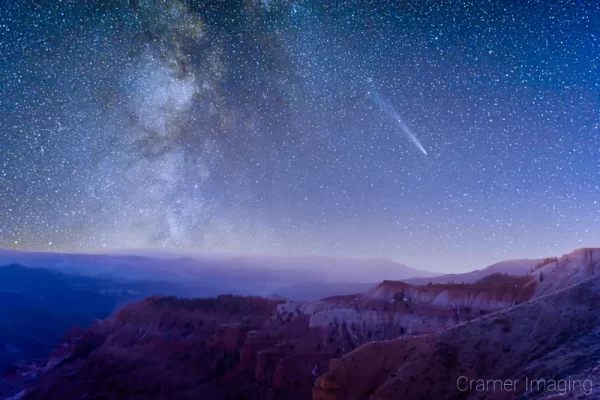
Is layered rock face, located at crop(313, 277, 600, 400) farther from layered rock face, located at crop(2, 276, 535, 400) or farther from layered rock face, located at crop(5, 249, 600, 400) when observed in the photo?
layered rock face, located at crop(2, 276, 535, 400)

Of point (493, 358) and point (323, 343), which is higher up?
point (493, 358)

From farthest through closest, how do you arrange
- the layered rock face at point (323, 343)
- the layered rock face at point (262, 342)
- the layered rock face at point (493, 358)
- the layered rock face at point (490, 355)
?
the layered rock face at point (262, 342), the layered rock face at point (323, 343), the layered rock face at point (490, 355), the layered rock face at point (493, 358)

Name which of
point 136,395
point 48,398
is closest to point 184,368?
point 136,395

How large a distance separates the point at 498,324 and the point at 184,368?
44.8 m

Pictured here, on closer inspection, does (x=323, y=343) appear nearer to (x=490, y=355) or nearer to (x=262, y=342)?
(x=262, y=342)

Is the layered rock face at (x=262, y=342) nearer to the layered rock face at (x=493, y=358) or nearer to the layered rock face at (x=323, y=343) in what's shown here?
the layered rock face at (x=323, y=343)

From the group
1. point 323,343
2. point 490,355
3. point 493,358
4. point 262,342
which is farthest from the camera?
point 262,342

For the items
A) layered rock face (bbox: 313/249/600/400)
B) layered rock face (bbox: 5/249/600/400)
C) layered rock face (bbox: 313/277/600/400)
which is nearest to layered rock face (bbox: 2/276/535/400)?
layered rock face (bbox: 5/249/600/400)

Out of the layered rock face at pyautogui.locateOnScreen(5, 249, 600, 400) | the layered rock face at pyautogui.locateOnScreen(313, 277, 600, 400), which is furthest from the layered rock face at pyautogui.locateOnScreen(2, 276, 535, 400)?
the layered rock face at pyautogui.locateOnScreen(313, 277, 600, 400)

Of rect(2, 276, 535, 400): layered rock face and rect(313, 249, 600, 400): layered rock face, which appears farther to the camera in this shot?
rect(2, 276, 535, 400): layered rock face

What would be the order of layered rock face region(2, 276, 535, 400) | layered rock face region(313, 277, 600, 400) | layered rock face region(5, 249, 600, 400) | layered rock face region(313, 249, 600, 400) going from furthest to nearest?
1. layered rock face region(2, 276, 535, 400)
2. layered rock face region(5, 249, 600, 400)
3. layered rock face region(313, 277, 600, 400)
4. layered rock face region(313, 249, 600, 400)

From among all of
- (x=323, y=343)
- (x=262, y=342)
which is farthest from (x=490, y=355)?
(x=262, y=342)

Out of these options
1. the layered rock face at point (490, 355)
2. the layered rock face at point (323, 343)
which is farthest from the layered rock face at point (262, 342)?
the layered rock face at point (490, 355)

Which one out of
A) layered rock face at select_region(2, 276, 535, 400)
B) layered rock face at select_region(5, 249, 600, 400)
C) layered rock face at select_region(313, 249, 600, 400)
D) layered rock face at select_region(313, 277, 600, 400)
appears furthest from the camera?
layered rock face at select_region(2, 276, 535, 400)
